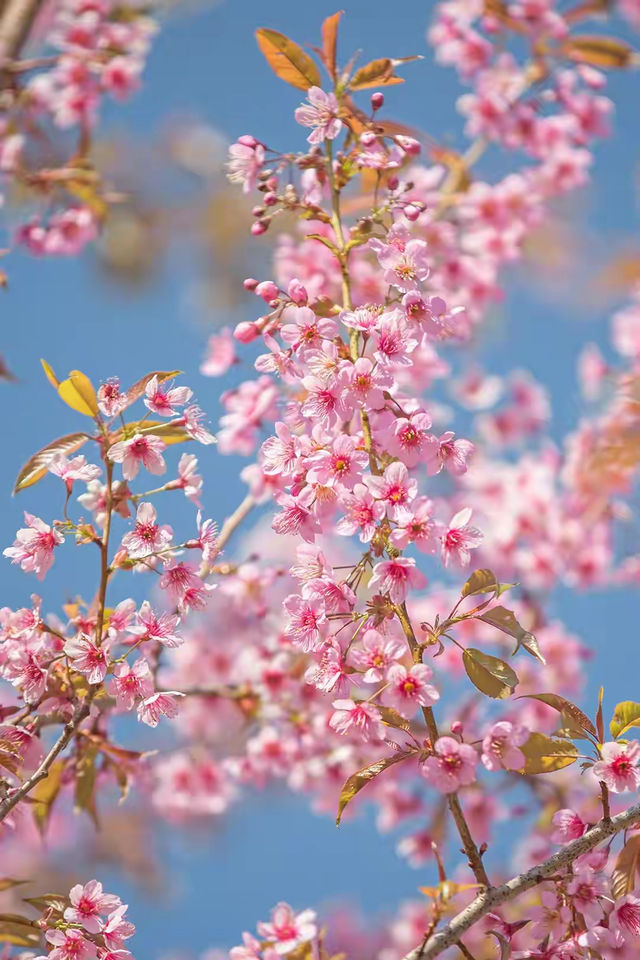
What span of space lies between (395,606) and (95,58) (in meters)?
2.34

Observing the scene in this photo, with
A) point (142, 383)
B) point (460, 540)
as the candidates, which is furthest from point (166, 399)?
point (460, 540)

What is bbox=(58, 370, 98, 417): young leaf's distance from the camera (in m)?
1.53

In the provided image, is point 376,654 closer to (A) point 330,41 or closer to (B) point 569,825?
(B) point 569,825

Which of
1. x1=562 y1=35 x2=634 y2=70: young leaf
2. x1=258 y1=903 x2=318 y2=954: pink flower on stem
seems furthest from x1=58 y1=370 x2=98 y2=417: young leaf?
x1=562 y1=35 x2=634 y2=70: young leaf

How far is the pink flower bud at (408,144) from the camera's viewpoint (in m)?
1.74

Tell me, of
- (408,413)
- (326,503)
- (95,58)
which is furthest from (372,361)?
(95,58)

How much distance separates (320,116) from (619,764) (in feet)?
4.20

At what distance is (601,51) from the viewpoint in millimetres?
3131

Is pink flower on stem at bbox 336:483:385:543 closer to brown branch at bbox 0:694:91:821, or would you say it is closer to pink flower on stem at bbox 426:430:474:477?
pink flower on stem at bbox 426:430:474:477

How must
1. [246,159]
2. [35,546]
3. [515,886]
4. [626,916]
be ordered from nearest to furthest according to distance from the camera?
[515,886] < [626,916] < [35,546] < [246,159]

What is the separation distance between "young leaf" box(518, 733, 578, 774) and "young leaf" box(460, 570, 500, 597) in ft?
0.81

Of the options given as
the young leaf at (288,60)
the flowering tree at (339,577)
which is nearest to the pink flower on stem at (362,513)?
the flowering tree at (339,577)

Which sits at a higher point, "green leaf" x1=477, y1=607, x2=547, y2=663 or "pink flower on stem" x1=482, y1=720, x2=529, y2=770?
"green leaf" x1=477, y1=607, x2=547, y2=663

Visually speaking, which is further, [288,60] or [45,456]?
[288,60]
